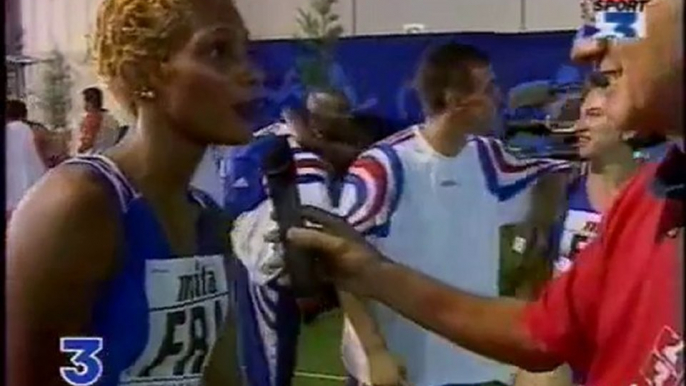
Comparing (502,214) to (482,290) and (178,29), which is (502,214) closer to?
(482,290)

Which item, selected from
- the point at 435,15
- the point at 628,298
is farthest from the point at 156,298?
the point at 628,298

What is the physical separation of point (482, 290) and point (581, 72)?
33cm

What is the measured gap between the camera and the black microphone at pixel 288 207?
227 cm

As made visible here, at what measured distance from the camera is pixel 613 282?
2098 millimetres

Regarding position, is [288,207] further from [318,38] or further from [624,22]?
[624,22]

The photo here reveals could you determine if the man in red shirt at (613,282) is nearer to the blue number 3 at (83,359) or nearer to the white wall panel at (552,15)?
the white wall panel at (552,15)

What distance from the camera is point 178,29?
7.61 ft

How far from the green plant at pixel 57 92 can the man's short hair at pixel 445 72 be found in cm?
51

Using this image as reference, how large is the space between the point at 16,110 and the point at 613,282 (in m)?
0.88

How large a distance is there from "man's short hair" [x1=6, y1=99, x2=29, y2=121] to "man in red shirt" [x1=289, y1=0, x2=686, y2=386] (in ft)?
1.42

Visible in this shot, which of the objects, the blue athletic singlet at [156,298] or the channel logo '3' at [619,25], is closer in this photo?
the channel logo '3' at [619,25]

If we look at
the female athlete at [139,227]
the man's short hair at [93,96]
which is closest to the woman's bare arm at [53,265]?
the female athlete at [139,227]

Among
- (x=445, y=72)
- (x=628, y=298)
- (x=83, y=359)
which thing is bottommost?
(x=83, y=359)

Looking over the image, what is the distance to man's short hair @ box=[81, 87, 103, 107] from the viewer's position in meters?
2.36
